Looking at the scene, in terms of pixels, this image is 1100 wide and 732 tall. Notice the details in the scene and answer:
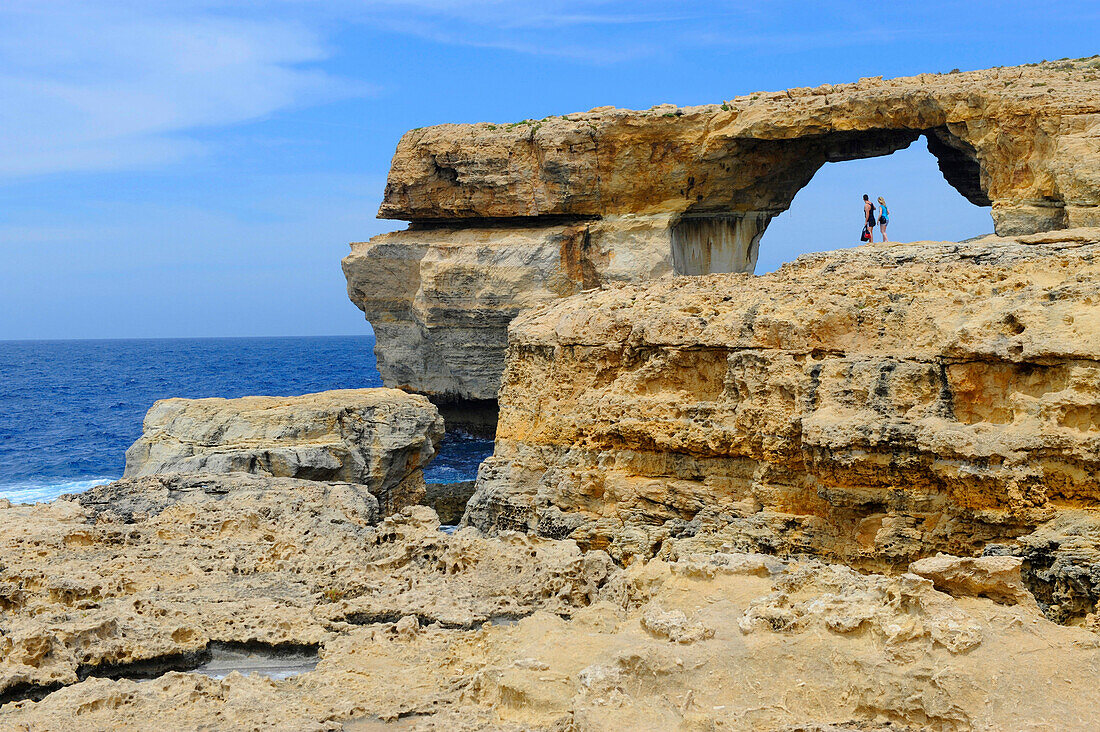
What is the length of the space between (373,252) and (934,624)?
2544 centimetres

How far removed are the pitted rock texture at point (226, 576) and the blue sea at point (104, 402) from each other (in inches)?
630

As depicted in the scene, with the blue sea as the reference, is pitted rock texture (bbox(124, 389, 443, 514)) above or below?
above

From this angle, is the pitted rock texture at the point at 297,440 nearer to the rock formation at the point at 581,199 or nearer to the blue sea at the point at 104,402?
the blue sea at the point at 104,402

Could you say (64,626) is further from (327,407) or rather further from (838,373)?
(327,407)

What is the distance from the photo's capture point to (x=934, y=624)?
5.21 meters

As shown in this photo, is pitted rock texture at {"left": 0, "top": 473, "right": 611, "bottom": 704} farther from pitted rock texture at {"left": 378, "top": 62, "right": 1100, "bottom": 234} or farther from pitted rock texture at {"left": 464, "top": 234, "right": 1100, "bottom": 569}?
pitted rock texture at {"left": 378, "top": 62, "right": 1100, "bottom": 234}

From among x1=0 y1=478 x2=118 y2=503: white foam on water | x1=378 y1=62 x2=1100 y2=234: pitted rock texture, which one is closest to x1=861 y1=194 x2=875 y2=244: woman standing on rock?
x1=378 y1=62 x2=1100 y2=234: pitted rock texture

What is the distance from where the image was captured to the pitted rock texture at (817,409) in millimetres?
7301

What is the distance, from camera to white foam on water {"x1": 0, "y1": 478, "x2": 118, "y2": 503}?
24406 mm

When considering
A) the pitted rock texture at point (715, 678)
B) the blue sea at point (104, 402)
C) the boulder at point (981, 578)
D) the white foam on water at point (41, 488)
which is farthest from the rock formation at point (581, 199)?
the pitted rock texture at point (715, 678)

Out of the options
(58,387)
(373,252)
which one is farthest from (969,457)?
(58,387)

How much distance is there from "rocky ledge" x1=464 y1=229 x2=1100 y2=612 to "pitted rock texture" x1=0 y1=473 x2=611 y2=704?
4.10 ft

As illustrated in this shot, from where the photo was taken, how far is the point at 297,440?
15891 mm

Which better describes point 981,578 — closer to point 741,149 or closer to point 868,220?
point 868,220
